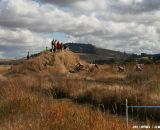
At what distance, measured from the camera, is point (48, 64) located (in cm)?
4325

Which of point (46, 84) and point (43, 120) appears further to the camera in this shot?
point (46, 84)

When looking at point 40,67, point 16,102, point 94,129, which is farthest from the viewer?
point 40,67

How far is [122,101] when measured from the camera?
21078mm

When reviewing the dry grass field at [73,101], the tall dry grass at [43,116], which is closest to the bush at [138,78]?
the dry grass field at [73,101]

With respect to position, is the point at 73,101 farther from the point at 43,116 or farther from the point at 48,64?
the point at 48,64

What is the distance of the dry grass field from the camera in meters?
11.0

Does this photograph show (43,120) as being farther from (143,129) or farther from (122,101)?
(122,101)

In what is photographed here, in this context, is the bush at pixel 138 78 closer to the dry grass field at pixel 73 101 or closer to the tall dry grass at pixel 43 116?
the dry grass field at pixel 73 101

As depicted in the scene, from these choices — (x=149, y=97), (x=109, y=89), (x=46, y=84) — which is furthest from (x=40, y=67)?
(x=149, y=97)

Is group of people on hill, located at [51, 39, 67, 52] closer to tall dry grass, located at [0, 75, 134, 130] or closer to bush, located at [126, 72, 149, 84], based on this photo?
bush, located at [126, 72, 149, 84]

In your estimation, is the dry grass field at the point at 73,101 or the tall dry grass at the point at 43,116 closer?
the tall dry grass at the point at 43,116

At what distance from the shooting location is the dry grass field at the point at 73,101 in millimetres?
11047

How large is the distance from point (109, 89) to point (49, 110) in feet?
36.7

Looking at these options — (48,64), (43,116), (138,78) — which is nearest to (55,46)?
(48,64)
